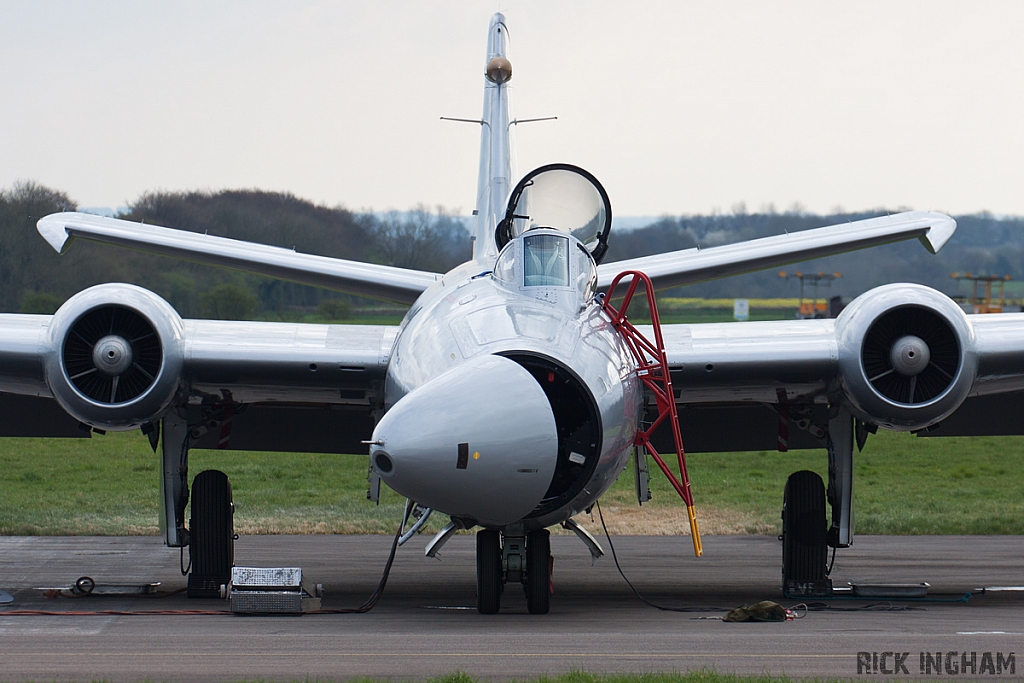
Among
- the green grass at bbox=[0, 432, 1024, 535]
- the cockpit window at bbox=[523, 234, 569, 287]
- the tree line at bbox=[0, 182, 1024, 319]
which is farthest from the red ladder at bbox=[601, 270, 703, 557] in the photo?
the tree line at bbox=[0, 182, 1024, 319]

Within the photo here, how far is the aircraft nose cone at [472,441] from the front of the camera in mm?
7914

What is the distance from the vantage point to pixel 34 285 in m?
23.2

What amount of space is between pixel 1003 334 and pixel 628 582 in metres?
4.40

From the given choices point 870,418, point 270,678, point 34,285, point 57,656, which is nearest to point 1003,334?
point 870,418

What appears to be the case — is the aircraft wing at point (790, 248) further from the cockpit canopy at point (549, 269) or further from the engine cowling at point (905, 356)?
the cockpit canopy at point (549, 269)

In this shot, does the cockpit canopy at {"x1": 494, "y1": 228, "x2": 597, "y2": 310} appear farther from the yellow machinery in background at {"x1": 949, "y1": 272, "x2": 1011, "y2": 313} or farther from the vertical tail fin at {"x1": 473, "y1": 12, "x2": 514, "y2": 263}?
the yellow machinery in background at {"x1": 949, "y1": 272, "x2": 1011, "y2": 313}

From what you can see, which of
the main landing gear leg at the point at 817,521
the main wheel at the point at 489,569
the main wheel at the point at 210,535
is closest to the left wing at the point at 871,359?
the main landing gear leg at the point at 817,521

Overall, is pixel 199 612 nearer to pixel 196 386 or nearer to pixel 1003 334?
pixel 196 386

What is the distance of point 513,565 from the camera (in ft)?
32.1

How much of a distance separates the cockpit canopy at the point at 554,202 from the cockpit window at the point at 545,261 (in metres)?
0.76

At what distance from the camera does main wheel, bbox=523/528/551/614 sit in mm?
9656

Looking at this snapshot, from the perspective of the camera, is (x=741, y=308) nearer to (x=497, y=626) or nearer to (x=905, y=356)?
(x=905, y=356)

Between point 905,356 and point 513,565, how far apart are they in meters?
3.87

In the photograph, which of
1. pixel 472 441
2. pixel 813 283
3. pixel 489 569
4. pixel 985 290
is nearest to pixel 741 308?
pixel 813 283
